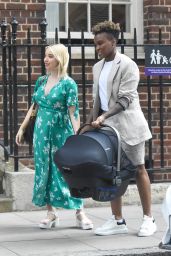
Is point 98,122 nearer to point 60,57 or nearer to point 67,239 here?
point 60,57

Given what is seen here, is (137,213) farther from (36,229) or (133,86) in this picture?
(133,86)

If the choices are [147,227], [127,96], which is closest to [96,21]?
[127,96]

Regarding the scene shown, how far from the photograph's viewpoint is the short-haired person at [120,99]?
7129mm

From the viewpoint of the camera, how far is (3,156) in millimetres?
9180

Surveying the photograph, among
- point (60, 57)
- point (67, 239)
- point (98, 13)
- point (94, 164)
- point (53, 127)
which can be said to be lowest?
point (67, 239)

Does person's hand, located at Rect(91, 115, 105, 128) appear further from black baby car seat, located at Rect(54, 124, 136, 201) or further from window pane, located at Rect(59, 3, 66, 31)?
window pane, located at Rect(59, 3, 66, 31)

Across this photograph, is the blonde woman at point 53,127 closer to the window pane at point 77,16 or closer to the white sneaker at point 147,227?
the white sneaker at point 147,227

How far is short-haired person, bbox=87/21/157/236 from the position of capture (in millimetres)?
7129

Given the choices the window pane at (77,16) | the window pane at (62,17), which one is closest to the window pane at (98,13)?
the window pane at (77,16)

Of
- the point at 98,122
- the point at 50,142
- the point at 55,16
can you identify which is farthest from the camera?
the point at 55,16

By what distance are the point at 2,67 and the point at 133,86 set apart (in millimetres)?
2639

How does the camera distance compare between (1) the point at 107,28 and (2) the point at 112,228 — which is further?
(2) the point at 112,228

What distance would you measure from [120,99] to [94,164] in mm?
810

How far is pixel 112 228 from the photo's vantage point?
24.4 ft
